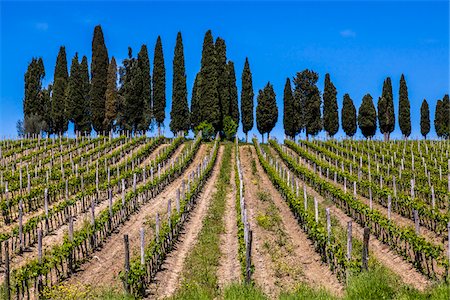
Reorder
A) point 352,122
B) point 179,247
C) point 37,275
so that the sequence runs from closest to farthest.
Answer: point 37,275 → point 179,247 → point 352,122

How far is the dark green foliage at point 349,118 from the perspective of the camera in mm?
75250

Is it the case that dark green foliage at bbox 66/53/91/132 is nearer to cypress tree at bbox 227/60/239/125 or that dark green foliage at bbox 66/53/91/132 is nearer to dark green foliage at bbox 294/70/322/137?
cypress tree at bbox 227/60/239/125

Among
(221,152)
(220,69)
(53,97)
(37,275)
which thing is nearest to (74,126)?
(53,97)

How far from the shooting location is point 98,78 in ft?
226

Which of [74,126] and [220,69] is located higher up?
[220,69]

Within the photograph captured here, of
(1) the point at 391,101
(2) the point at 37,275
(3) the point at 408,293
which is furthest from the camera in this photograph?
(1) the point at 391,101

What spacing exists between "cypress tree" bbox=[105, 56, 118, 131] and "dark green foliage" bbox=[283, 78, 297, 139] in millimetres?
23546

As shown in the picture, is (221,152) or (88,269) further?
(221,152)

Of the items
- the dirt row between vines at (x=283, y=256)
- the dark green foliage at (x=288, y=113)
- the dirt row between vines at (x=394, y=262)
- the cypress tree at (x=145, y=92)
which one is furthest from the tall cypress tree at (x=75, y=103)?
the dirt row between vines at (x=394, y=262)

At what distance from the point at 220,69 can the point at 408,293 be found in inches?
2348

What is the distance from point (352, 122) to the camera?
75.4 meters

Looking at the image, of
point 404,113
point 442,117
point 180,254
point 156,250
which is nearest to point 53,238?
point 180,254

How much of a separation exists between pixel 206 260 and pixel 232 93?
183 ft

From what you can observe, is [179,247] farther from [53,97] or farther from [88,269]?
[53,97]
